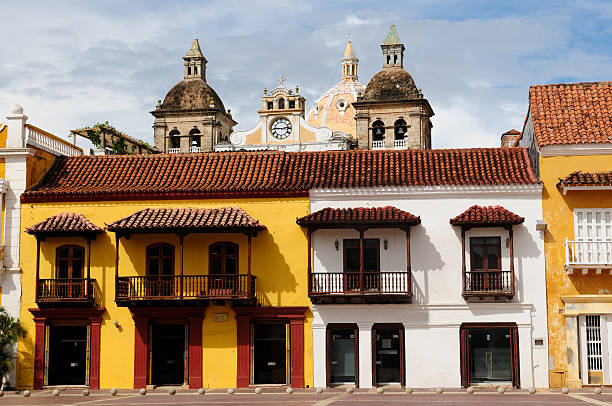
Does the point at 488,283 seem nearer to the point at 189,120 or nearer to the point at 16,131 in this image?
the point at 16,131

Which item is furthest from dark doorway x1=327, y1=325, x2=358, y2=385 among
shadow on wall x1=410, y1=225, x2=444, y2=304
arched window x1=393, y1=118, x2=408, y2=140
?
arched window x1=393, y1=118, x2=408, y2=140

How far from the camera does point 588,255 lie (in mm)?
27625

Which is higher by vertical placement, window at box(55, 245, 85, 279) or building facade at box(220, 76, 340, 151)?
building facade at box(220, 76, 340, 151)

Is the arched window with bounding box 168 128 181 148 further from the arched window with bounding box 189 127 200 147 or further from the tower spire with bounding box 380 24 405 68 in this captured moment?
the tower spire with bounding box 380 24 405 68

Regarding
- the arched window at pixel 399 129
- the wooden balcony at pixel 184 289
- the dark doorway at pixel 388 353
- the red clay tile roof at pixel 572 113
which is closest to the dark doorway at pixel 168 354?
the wooden balcony at pixel 184 289

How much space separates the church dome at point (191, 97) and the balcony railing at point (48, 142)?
4164 cm

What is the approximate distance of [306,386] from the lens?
2828 centimetres

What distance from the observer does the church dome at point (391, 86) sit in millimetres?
69812

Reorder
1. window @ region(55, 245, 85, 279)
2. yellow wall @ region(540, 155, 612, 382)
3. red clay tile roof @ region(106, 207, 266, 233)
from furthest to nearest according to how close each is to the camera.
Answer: window @ region(55, 245, 85, 279) → red clay tile roof @ region(106, 207, 266, 233) → yellow wall @ region(540, 155, 612, 382)

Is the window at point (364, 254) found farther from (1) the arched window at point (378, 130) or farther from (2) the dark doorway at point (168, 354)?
(1) the arched window at point (378, 130)

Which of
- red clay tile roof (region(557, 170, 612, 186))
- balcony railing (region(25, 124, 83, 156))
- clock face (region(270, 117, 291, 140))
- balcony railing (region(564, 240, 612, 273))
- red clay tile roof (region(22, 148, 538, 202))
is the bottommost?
balcony railing (region(564, 240, 612, 273))

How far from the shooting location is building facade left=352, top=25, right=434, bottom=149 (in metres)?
68.9

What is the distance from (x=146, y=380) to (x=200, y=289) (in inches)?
126

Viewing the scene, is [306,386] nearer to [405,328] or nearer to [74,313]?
[405,328]
